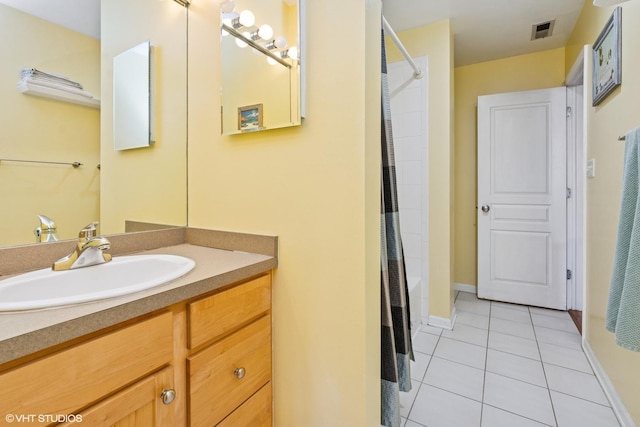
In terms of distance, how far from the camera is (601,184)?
5.73ft

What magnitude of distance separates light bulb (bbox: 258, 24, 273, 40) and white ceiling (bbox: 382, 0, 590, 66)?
1458 millimetres

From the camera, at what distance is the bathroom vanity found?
1.84 ft

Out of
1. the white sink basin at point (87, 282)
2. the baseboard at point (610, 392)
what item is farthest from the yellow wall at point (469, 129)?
the white sink basin at point (87, 282)

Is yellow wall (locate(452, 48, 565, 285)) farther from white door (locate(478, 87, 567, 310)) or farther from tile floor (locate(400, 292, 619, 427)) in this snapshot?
tile floor (locate(400, 292, 619, 427))

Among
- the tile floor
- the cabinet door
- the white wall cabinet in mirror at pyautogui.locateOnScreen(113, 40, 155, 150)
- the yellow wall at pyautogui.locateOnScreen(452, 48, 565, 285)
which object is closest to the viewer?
the cabinet door

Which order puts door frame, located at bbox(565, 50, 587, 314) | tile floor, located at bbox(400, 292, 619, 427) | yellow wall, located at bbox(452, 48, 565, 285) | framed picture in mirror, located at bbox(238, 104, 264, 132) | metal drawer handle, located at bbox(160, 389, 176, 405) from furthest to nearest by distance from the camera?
yellow wall, located at bbox(452, 48, 565, 285) → door frame, located at bbox(565, 50, 587, 314) → tile floor, located at bbox(400, 292, 619, 427) → framed picture in mirror, located at bbox(238, 104, 264, 132) → metal drawer handle, located at bbox(160, 389, 176, 405)

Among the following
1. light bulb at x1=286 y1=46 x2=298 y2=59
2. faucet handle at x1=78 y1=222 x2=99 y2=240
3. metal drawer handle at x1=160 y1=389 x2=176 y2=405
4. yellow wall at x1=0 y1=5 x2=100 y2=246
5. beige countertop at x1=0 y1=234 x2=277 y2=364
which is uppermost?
light bulb at x1=286 y1=46 x2=298 y2=59

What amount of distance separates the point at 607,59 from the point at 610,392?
1.76 metres

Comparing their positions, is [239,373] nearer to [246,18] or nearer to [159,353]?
[159,353]

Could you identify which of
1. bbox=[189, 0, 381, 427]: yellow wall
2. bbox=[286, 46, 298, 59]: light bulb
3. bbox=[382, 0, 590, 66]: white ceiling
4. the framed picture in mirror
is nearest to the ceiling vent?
bbox=[382, 0, 590, 66]: white ceiling

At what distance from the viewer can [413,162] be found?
99.6 inches

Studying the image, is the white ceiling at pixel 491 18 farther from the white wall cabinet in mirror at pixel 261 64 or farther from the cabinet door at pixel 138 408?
the cabinet door at pixel 138 408

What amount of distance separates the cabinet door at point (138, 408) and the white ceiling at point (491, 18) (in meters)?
2.56

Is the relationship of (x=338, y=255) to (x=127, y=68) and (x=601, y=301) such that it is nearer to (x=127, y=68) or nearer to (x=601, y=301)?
(x=127, y=68)
